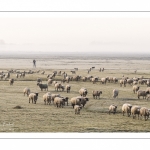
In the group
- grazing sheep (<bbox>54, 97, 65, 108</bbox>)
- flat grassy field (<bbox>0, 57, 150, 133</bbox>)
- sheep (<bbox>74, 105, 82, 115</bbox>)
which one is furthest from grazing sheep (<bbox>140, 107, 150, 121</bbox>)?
grazing sheep (<bbox>54, 97, 65, 108</bbox>)

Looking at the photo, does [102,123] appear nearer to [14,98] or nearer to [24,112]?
[24,112]

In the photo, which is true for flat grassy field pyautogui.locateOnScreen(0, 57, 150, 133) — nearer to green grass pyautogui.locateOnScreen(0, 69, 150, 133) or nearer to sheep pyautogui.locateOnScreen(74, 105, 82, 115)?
green grass pyautogui.locateOnScreen(0, 69, 150, 133)

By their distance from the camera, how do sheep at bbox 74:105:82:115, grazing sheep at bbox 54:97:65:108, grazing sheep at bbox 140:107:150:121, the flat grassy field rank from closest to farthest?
the flat grassy field
grazing sheep at bbox 140:107:150:121
sheep at bbox 74:105:82:115
grazing sheep at bbox 54:97:65:108

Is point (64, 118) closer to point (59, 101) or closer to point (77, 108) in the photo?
point (77, 108)

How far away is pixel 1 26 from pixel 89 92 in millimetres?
13890

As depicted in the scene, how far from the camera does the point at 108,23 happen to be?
31297 millimetres

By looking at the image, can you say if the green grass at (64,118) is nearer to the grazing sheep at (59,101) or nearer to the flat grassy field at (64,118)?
the flat grassy field at (64,118)

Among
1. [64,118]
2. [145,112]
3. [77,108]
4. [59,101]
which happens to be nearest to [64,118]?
[64,118]

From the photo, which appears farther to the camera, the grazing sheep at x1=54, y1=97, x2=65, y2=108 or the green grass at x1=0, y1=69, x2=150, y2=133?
the grazing sheep at x1=54, y1=97, x2=65, y2=108

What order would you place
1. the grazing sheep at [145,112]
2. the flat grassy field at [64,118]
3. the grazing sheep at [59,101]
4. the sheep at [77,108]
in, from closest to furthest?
the flat grassy field at [64,118], the grazing sheep at [145,112], the sheep at [77,108], the grazing sheep at [59,101]

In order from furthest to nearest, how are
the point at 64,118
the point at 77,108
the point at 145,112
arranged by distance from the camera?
1. the point at 77,108
2. the point at 145,112
3. the point at 64,118

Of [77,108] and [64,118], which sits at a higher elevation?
[77,108]

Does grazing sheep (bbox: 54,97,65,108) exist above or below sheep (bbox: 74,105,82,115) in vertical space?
above

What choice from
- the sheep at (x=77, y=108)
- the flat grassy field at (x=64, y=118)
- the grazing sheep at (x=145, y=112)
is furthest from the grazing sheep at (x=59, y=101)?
the grazing sheep at (x=145, y=112)
